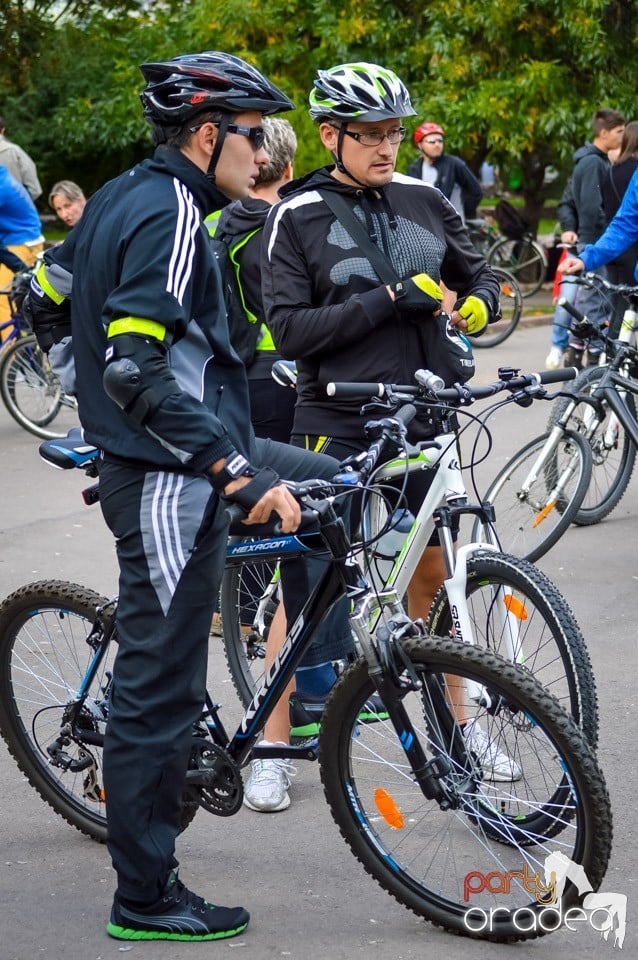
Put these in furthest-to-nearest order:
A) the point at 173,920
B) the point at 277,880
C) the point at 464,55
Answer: the point at 464,55 < the point at 277,880 < the point at 173,920

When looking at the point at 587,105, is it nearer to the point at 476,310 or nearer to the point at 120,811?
the point at 476,310

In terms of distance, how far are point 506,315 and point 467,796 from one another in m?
11.5

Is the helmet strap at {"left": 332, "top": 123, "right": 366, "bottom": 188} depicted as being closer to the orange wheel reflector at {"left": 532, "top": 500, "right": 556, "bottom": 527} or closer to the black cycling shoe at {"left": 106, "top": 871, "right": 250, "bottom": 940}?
the black cycling shoe at {"left": 106, "top": 871, "right": 250, "bottom": 940}

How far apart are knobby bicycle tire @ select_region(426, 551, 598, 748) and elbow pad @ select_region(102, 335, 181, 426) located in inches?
42.8

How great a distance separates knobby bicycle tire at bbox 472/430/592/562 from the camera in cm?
639

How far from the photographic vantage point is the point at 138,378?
2.87m

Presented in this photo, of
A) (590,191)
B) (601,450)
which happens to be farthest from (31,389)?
(590,191)

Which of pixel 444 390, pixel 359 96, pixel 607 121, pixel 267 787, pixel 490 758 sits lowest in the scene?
pixel 267 787

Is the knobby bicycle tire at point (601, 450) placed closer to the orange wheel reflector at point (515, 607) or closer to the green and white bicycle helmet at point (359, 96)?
the green and white bicycle helmet at point (359, 96)

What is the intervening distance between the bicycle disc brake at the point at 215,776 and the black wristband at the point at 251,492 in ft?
2.37

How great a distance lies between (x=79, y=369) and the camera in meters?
3.12

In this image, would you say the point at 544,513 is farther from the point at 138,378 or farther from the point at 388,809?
the point at 138,378

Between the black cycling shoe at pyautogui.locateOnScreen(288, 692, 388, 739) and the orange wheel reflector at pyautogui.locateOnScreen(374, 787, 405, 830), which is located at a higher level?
the orange wheel reflector at pyautogui.locateOnScreen(374, 787, 405, 830)

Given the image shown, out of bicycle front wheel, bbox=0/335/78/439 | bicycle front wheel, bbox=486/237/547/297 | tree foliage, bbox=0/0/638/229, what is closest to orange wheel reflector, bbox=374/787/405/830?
bicycle front wheel, bbox=0/335/78/439
